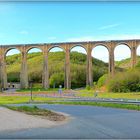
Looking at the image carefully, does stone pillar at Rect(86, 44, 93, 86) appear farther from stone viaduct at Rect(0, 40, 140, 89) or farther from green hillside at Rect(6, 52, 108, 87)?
green hillside at Rect(6, 52, 108, 87)

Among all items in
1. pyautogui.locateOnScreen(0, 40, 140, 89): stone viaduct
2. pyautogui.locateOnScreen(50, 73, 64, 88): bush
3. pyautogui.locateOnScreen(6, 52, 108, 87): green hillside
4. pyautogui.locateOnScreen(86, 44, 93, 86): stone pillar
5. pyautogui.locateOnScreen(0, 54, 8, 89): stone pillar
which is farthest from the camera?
pyautogui.locateOnScreen(6, 52, 108, 87): green hillside

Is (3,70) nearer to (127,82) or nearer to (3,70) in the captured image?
(3,70)

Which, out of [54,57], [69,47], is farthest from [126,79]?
[54,57]

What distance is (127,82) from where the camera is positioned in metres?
73.8

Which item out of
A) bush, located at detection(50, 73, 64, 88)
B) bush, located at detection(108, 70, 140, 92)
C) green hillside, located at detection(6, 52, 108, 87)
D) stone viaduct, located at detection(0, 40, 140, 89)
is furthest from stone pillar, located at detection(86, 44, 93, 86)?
bush, located at detection(108, 70, 140, 92)

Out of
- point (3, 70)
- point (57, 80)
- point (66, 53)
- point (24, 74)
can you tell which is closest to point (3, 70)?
point (3, 70)

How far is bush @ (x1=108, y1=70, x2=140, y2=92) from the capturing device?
73.9 meters

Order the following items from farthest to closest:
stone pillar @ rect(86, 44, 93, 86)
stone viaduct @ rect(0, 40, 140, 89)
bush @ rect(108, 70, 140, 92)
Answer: stone pillar @ rect(86, 44, 93, 86), stone viaduct @ rect(0, 40, 140, 89), bush @ rect(108, 70, 140, 92)

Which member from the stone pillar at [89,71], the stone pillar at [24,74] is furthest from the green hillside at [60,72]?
the stone pillar at [89,71]

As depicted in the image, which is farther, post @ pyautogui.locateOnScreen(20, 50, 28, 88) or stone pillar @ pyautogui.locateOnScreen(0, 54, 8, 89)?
stone pillar @ pyautogui.locateOnScreen(0, 54, 8, 89)

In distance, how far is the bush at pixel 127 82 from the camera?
73.9 meters

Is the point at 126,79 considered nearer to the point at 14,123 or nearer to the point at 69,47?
the point at 69,47

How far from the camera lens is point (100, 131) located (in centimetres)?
1588

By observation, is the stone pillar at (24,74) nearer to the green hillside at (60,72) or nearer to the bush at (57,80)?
the bush at (57,80)
